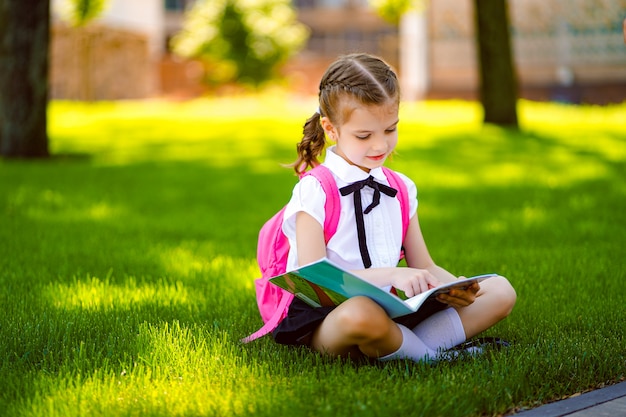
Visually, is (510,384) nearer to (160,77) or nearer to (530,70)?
(530,70)

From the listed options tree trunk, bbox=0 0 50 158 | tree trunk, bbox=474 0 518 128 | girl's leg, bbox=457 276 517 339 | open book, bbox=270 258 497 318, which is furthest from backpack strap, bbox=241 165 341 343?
tree trunk, bbox=474 0 518 128

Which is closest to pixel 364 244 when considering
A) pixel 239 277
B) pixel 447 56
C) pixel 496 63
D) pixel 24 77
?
pixel 239 277

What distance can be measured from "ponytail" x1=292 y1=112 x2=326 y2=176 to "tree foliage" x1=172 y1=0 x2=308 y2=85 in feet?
A: 91.1

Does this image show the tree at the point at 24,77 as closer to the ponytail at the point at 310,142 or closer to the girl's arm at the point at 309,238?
the ponytail at the point at 310,142

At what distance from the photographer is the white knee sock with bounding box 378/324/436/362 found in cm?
A: 345

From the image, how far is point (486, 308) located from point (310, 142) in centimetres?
94

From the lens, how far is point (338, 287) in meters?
3.27

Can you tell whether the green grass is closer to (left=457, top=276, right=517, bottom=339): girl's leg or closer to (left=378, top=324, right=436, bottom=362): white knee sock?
(left=378, top=324, right=436, bottom=362): white knee sock

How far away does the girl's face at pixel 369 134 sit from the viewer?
11.4 ft

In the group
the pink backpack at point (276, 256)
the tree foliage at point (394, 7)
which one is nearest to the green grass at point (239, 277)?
the pink backpack at point (276, 256)

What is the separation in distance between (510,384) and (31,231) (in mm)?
4481

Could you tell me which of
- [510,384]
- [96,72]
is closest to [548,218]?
[510,384]

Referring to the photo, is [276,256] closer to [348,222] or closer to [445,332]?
[348,222]

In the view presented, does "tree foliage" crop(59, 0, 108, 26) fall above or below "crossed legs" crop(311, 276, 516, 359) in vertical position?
above
